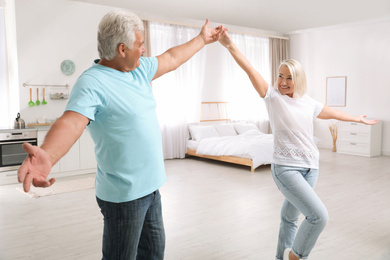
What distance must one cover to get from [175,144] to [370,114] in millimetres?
4344

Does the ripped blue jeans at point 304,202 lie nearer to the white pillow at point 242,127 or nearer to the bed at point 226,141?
the bed at point 226,141

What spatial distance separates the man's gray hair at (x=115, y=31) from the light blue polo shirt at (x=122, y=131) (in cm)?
8

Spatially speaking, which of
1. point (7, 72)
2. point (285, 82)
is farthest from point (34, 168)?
point (7, 72)

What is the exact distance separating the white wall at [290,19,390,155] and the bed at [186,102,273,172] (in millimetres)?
2282

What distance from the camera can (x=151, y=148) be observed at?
1397mm

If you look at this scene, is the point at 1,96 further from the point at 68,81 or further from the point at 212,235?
the point at 212,235

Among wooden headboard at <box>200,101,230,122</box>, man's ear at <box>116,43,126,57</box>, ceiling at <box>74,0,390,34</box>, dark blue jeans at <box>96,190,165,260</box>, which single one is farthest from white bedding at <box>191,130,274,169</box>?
man's ear at <box>116,43,126,57</box>

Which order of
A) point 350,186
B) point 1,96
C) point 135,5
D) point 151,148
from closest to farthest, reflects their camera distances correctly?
1. point 151,148
2. point 350,186
3. point 1,96
4. point 135,5

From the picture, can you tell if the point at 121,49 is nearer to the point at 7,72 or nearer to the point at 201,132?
the point at 7,72

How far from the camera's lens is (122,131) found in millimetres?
1301

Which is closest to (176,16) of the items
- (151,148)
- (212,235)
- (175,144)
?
(175,144)

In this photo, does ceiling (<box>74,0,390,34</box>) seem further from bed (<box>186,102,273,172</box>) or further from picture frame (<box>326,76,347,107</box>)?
bed (<box>186,102,273,172</box>)

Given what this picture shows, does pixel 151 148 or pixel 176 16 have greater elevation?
pixel 176 16

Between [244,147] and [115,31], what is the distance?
4931 millimetres
